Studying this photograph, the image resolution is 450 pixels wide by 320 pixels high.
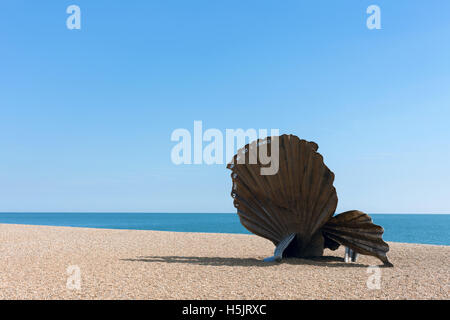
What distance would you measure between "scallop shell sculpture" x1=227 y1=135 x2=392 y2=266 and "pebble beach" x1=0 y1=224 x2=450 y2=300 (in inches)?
20.0

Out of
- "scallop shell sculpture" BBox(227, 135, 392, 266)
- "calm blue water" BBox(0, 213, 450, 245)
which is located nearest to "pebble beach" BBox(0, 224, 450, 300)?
"scallop shell sculpture" BBox(227, 135, 392, 266)

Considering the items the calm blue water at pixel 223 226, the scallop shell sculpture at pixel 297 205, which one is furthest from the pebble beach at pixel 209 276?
the calm blue water at pixel 223 226

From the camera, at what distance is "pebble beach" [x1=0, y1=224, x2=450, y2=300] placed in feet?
19.1

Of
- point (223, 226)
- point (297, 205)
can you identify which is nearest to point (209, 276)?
point (297, 205)

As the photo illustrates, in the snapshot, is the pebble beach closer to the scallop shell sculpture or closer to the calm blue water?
the scallop shell sculpture

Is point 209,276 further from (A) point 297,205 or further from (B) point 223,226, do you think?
(B) point 223,226

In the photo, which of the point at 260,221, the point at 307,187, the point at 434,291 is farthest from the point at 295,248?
the point at 434,291

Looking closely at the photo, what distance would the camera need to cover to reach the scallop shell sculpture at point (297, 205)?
877 cm

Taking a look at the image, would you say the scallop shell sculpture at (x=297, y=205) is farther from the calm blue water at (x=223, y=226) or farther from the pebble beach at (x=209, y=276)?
the calm blue water at (x=223, y=226)

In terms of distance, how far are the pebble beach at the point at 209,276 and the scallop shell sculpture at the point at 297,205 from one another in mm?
508

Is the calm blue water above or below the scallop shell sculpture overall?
below
